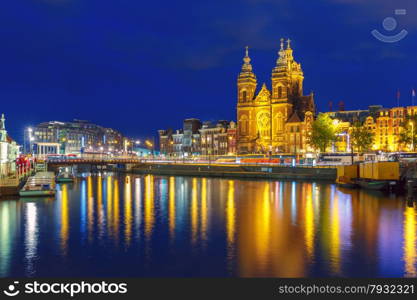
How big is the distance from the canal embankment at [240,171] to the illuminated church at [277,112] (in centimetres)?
2915

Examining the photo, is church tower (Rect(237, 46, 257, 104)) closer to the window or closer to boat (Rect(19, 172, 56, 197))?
the window

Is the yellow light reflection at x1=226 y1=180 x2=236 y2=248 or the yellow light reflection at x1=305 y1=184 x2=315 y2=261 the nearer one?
the yellow light reflection at x1=305 y1=184 x2=315 y2=261

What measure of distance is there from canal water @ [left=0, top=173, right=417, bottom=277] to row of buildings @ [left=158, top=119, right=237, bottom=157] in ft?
336

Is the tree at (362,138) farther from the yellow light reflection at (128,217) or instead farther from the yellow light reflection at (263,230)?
the yellow light reflection at (128,217)

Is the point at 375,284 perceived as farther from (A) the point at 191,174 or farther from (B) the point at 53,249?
(A) the point at 191,174

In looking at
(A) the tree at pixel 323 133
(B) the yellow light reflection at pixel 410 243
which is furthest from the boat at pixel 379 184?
(A) the tree at pixel 323 133

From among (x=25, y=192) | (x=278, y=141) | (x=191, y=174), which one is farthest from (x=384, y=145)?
(x=25, y=192)

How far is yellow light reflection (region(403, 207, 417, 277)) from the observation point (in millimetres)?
21969

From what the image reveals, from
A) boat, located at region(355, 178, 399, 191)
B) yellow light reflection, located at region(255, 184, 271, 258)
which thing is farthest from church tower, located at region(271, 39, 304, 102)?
yellow light reflection, located at region(255, 184, 271, 258)

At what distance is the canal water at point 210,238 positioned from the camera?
22.5 meters

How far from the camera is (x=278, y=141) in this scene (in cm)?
13525

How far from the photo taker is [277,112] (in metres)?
138

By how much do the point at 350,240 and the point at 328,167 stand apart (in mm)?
59739

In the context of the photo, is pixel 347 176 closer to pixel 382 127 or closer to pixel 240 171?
pixel 240 171
